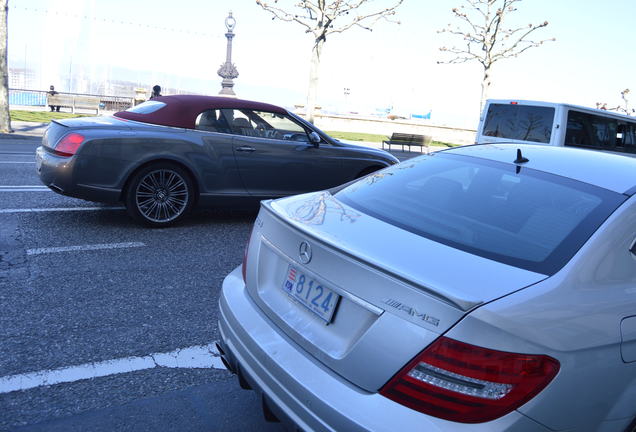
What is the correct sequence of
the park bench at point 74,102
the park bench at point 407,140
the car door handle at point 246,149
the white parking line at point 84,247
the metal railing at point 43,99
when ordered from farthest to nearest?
the metal railing at point 43,99 < the park bench at point 74,102 < the park bench at point 407,140 < the car door handle at point 246,149 < the white parking line at point 84,247

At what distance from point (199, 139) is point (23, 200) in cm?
256

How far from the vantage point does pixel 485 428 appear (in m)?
1.68

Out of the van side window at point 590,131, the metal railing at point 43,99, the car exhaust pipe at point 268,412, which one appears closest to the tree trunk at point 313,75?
the metal railing at point 43,99

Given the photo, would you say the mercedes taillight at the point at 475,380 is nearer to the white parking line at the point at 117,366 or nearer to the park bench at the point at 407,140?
the white parking line at the point at 117,366

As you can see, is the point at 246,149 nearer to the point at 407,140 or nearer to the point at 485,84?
the point at 407,140

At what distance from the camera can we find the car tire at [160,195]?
20.2 feet

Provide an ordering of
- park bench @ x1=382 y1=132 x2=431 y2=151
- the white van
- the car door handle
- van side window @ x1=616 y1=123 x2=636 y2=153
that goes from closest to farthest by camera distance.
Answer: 1. the car door handle
2. the white van
3. van side window @ x1=616 y1=123 x2=636 y2=153
4. park bench @ x1=382 y1=132 x2=431 y2=151

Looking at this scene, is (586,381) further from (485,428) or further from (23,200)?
(23,200)

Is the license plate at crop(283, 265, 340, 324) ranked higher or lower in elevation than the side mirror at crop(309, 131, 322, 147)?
lower

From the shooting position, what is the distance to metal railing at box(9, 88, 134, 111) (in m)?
28.4

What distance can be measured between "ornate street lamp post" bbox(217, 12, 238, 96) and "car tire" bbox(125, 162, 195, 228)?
1188 inches

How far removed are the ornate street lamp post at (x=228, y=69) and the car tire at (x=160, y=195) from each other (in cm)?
3018

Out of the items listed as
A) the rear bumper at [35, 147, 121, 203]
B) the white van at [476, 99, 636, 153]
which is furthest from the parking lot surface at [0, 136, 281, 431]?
the white van at [476, 99, 636, 153]

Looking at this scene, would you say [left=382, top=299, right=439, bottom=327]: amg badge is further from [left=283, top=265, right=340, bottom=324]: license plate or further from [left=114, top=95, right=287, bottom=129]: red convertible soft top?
[left=114, top=95, right=287, bottom=129]: red convertible soft top
